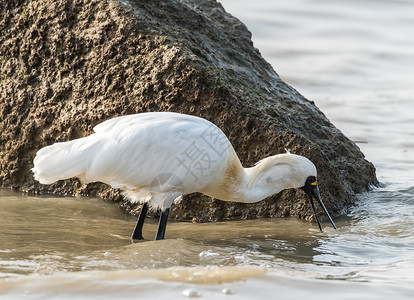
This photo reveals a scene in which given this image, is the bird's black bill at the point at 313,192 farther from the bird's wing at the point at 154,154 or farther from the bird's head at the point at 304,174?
the bird's wing at the point at 154,154

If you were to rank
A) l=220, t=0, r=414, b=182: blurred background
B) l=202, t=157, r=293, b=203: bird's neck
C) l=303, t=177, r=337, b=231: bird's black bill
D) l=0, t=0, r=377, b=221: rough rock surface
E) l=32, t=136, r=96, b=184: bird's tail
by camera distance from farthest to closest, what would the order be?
l=220, t=0, r=414, b=182: blurred background
l=0, t=0, r=377, b=221: rough rock surface
l=303, t=177, r=337, b=231: bird's black bill
l=202, t=157, r=293, b=203: bird's neck
l=32, t=136, r=96, b=184: bird's tail

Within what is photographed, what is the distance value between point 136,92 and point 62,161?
1687mm

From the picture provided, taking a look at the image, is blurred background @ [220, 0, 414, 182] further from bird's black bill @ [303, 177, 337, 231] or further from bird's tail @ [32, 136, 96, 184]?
bird's tail @ [32, 136, 96, 184]

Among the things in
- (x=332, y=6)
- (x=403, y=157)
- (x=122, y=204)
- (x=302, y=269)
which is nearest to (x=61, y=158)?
(x=122, y=204)

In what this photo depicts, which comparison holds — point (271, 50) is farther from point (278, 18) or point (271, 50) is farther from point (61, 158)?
point (61, 158)

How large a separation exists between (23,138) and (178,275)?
398 cm

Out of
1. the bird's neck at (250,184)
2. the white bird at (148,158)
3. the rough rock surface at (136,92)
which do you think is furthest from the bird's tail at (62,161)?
the bird's neck at (250,184)

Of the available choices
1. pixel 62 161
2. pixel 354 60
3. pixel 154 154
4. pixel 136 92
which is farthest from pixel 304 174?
pixel 354 60

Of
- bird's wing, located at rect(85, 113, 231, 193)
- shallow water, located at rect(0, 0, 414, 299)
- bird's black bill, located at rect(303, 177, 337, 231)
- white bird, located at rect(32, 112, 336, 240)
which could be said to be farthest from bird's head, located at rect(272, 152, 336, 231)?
bird's wing, located at rect(85, 113, 231, 193)

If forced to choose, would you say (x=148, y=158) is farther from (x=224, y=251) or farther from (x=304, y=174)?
(x=304, y=174)

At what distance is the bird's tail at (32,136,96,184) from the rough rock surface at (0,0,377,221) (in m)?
1.34

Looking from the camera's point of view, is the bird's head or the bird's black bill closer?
the bird's head

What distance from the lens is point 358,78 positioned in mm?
17156

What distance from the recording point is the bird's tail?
731cm
